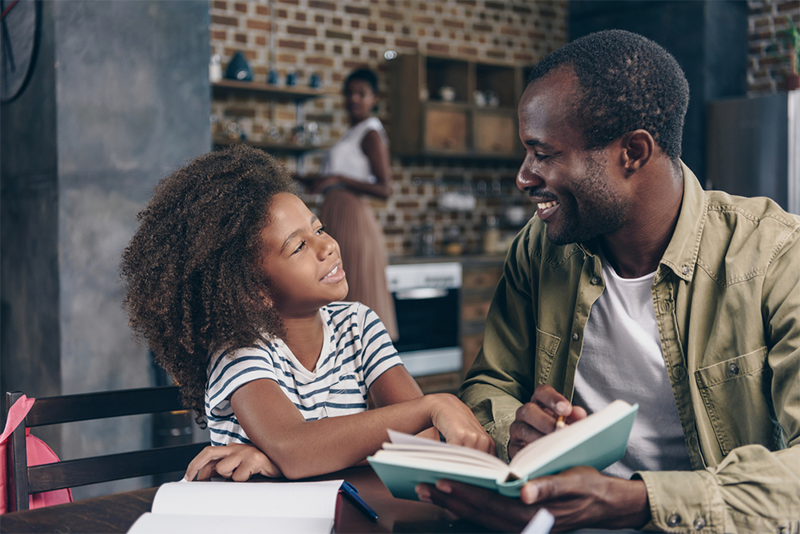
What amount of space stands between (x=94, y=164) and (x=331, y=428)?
1.68 meters

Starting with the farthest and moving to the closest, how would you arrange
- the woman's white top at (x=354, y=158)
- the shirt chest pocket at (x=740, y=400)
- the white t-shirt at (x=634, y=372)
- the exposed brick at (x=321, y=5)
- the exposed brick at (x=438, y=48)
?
the exposed brick at (x=438, y=48) → the exposed brick at (x=321, y=5) → the woman's white top at (x=354, y=158) → the white t-shirt at (x=634, y=372) → the shirt chest pocket at (x=740, y=400)

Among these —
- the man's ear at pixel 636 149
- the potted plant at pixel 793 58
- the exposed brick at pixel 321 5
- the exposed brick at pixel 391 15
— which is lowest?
the man's ear at pixel 636 149

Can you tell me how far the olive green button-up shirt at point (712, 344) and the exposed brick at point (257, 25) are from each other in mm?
3414

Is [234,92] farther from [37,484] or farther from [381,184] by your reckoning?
[37,484]

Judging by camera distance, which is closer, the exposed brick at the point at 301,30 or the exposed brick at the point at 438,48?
the exposed brick at the point at 301,30

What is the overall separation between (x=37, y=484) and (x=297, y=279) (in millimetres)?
544

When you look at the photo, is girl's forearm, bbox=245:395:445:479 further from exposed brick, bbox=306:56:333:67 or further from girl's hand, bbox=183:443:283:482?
exposed brick, bbox=306:56:333:67

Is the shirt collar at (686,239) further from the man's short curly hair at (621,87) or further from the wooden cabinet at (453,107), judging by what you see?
the wooden cabinet at (453,107)

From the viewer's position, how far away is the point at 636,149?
1164mm

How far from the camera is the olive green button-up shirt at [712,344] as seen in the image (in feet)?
2.86

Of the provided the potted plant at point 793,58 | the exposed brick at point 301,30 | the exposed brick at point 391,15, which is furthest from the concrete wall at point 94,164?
the potted plant at point 793,58

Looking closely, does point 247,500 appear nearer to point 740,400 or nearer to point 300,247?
point 300,247

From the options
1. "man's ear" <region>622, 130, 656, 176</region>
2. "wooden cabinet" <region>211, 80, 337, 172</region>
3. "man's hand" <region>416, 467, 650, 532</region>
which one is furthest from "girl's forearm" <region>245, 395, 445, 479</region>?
"wooden cabinet" <region>211, 80, 337, 172</region>

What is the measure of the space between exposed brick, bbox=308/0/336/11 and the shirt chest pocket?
3962 mm
